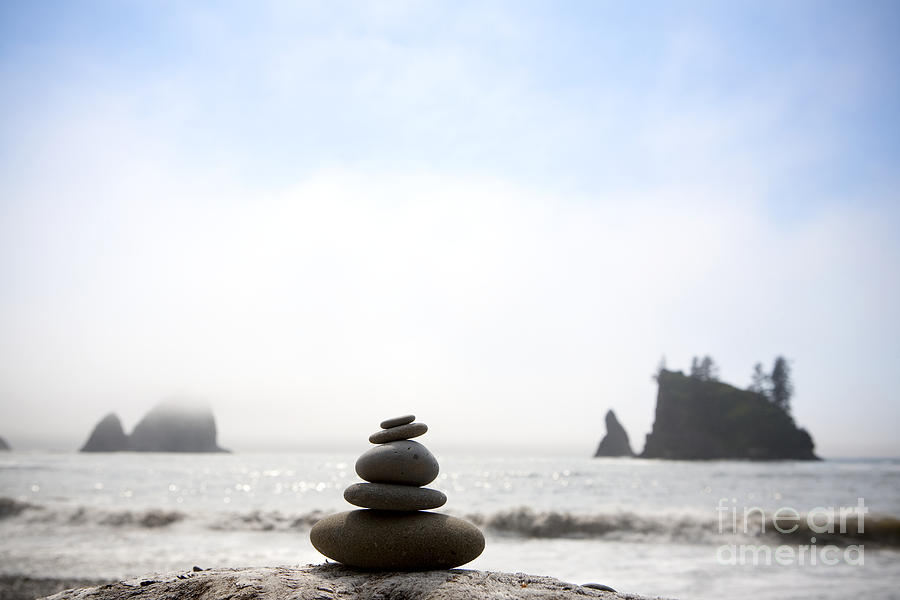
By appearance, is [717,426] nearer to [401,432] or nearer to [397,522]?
[401,432]

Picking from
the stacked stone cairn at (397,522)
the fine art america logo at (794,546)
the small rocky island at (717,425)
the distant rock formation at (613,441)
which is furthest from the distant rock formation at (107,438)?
the stacked stone cairn at (397,522)

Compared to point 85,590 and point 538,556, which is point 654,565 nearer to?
point 538,556

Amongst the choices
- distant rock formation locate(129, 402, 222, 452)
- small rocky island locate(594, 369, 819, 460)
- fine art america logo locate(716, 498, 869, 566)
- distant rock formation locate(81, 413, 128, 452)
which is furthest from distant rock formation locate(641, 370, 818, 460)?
distant rock formation locate(81, 413, 128, 452)

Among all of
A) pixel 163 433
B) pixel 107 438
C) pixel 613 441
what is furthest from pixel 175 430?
pixel 613 441

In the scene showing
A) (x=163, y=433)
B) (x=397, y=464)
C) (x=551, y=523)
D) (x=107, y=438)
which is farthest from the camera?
(x=163, y=433)

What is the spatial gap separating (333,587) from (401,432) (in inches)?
62.9

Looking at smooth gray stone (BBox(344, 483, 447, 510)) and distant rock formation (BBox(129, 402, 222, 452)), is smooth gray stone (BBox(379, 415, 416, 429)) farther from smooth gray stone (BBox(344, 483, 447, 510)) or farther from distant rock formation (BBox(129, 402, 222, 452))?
distant rock formation (BBox(129, 402, 222, 452))

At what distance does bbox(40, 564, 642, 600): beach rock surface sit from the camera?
4.14 metres

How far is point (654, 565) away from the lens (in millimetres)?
11750

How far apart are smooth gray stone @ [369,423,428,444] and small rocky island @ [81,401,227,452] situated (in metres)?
91.3

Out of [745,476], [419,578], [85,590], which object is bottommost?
[745,476]

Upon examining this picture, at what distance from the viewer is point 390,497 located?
5363 millimetres

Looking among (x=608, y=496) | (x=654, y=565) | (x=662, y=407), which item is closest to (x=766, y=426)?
(x=662, y=407)

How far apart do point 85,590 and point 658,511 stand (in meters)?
16.0
